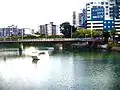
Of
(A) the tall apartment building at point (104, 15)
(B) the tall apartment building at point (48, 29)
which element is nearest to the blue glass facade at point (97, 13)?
(A) the tall apartment building at point (104, 15)

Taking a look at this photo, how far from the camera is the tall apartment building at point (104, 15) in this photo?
121938 mm

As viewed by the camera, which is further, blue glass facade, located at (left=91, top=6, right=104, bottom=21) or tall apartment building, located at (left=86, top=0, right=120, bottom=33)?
blue glass facade, located at (left=91, top=6, right=104, bottom=21)

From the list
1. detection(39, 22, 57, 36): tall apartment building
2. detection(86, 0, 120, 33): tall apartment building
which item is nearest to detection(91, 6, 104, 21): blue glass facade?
detection(86, 0, 120, 33): tall apartment building

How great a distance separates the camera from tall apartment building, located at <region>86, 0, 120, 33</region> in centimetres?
12194

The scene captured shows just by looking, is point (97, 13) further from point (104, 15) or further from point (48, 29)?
point (48, 29)

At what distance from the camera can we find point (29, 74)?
36406 millimetres

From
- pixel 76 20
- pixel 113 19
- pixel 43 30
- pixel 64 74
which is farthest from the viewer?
pixel 43 30

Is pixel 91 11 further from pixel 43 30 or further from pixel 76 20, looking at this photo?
pixel 43 30

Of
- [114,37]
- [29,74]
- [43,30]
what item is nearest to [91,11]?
[114,37]

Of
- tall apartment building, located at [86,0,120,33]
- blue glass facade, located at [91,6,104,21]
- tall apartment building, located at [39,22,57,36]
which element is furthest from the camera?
tall apartment building, located at [39,22,57,36]

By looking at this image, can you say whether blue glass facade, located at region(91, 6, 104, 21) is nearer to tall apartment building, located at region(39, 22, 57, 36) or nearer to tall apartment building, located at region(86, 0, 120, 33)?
tall apartment building, located at region(86, 0, 120, 33)

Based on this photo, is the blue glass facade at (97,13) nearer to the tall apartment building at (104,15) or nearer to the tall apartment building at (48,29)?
the tall apartment building at (104,15)

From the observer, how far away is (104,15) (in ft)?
405

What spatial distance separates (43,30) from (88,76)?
160824 millimetres
